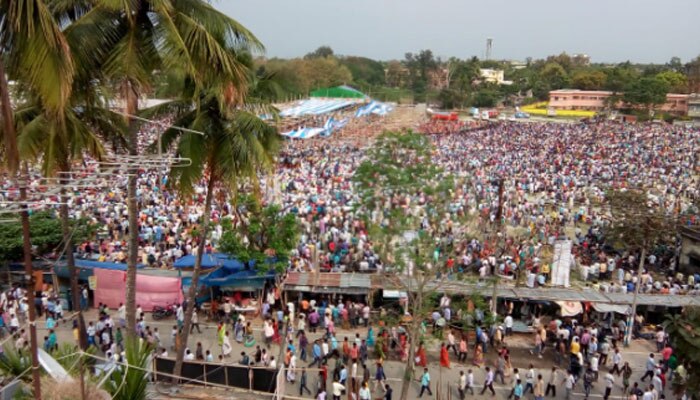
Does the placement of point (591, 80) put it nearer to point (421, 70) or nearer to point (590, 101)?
point (590, 101)

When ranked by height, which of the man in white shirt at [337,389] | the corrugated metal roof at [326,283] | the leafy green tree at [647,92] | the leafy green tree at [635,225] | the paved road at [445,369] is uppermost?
the leafy green tree at [647,92]

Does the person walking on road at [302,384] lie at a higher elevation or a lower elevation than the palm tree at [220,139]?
lower

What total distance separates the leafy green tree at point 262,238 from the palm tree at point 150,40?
711 cm

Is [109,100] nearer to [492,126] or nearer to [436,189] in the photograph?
[436,189]

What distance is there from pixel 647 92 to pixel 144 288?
62.1 m

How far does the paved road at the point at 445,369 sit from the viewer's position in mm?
10617

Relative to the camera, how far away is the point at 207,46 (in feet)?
19.1

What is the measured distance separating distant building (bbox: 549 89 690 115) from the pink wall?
64.2 meters

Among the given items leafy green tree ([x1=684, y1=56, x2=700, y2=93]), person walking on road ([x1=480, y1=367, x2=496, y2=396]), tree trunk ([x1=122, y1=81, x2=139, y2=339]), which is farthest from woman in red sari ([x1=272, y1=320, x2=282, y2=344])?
leafy green tree ([x1=684, y1=56, x2=700, y2=93])

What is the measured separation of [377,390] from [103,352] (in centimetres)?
583

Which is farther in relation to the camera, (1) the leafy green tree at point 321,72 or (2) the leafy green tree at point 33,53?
(1) the leafy green tree at point 321,72

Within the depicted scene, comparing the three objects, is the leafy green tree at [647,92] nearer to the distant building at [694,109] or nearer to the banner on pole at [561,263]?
the distant building at [694,109]

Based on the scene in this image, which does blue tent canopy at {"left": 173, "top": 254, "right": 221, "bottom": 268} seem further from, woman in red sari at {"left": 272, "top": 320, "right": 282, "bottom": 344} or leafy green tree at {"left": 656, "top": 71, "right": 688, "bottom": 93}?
leafy green tree at {"left": 656, "top": 71, "right": 688, "bottom": 93}

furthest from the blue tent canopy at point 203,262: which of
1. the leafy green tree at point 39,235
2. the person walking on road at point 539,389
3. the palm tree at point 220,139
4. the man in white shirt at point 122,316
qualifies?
the person walking on road at point 539,389
